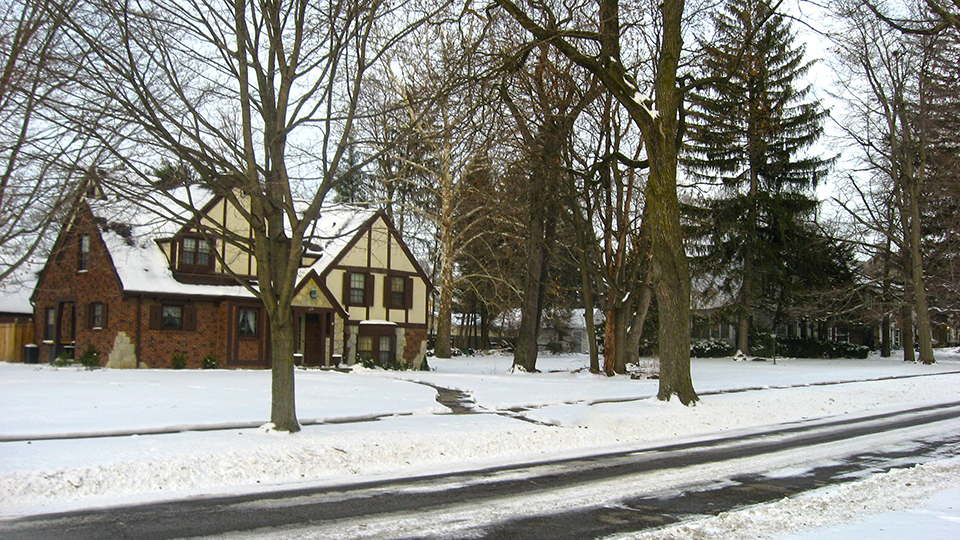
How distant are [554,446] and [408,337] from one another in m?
24.9

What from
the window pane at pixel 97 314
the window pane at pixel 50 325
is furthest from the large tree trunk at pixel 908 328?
the window pane at pixel 50 325

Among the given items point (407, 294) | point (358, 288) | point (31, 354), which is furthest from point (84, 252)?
point (407, 294)

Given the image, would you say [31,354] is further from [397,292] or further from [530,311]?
[530,311]

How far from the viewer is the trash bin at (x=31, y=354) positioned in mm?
32688

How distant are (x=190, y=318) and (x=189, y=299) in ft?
2.51

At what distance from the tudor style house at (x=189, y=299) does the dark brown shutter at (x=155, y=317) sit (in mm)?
39

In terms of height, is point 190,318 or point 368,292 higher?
point 368,292

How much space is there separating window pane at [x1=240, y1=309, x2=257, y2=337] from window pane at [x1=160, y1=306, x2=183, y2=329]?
93.2 inches

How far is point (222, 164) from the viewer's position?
11.5 meters

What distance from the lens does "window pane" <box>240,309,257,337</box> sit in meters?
30.7

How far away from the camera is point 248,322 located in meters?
30.9

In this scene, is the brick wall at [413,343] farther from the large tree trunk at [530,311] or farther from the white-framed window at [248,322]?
the white-framed window at [248,322]

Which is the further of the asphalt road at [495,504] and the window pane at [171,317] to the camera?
the window pane at [171,317]

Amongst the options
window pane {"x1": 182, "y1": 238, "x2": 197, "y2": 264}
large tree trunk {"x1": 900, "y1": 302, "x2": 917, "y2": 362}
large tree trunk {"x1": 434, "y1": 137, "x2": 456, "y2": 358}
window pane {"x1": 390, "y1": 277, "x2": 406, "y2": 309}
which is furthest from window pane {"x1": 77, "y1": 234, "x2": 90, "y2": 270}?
large tree trunk {"x1": 900, "y1": 302, "x2": 917, "y2": 362}
